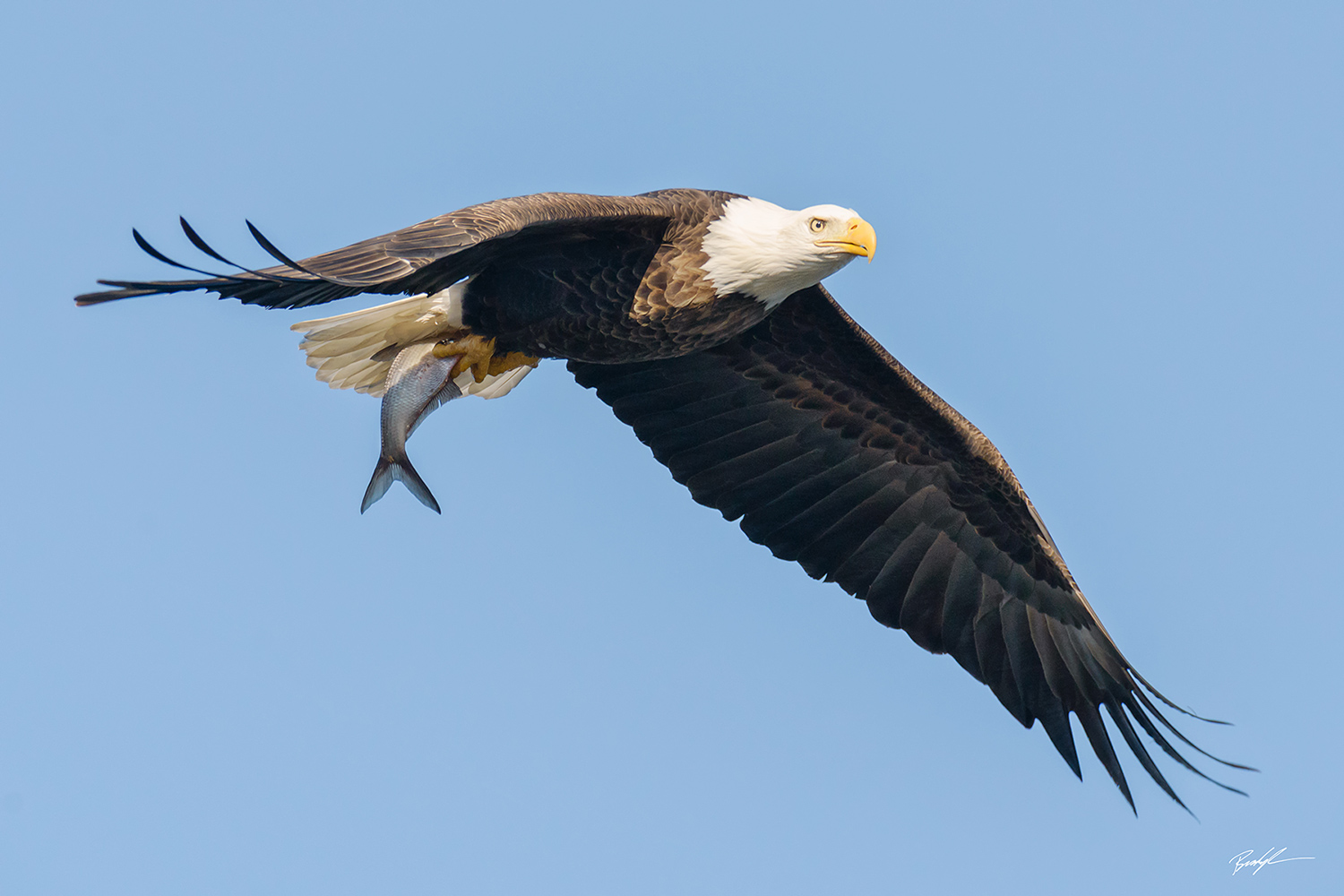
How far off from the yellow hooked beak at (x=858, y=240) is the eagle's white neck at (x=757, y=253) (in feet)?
A: 0.18

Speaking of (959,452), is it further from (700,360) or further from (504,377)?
(504,377)

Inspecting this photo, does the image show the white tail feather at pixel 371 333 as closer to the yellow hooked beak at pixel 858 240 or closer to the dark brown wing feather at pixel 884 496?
the dark brown wing feather at pixel 884 496

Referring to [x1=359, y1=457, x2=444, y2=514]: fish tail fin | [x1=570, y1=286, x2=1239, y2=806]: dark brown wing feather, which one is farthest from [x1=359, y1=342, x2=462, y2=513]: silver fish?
[x1=570, y1=286, x2=1239, y2=806]: dark brown wing feather

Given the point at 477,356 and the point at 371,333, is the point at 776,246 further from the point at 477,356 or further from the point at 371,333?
the point at 371,333

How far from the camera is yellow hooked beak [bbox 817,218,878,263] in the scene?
7.02 metres

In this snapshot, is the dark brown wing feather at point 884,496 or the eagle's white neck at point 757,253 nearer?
the eagle's white neck at point 757,253

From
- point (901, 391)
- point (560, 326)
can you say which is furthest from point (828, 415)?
point (560, 326)

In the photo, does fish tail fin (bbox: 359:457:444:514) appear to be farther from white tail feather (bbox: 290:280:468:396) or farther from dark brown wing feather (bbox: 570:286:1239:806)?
dark brown wing feather (bbox: 570:286:1239:806)

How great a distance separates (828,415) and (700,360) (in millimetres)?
761

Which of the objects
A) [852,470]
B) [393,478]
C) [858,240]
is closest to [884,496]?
[852,470]

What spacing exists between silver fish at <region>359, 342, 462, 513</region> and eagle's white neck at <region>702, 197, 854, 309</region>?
146 cm

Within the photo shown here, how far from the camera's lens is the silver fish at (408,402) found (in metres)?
7.29

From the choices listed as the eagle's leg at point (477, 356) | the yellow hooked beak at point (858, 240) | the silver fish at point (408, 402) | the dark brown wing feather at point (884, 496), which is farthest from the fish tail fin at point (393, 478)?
the yellow hooked beak at point (858, 240)

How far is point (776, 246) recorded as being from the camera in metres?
7.11
